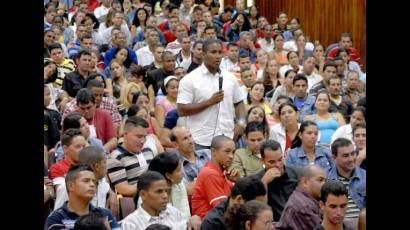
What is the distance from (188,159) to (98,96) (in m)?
1.84

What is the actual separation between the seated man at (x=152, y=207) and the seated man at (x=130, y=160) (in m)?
0.72

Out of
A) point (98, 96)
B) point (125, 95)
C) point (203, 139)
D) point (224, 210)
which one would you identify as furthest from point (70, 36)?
point (224, 210)

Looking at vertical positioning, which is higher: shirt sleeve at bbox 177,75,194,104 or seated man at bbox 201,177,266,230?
shirt sleeve at bbox 177,75,194,104

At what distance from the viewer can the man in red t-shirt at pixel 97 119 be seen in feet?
23.4

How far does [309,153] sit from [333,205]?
6.67 ft

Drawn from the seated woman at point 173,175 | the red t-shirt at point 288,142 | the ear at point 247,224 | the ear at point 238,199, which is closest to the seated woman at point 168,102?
the red t-shirt at point 288,142

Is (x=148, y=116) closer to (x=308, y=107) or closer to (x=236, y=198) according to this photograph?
(x=308, y=107)

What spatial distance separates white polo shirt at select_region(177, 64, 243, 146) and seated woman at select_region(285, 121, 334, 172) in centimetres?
61

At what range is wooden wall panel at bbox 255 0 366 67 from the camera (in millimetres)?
15750

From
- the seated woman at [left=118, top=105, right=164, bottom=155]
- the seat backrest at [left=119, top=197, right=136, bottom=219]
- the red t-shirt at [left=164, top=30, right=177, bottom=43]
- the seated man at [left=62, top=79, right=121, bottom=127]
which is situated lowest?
the seat backrest at [left=119, top=197, right=136, bottom=219]

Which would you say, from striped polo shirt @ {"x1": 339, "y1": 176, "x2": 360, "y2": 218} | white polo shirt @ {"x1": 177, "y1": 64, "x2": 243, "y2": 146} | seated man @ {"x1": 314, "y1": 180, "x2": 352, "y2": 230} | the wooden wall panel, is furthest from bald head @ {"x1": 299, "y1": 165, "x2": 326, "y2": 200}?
the wooden wall panel

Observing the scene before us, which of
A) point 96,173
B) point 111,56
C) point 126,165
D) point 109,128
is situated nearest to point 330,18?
point 111,56

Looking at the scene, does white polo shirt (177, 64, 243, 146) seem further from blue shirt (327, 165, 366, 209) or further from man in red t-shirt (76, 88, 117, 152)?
blue shirt (327, 165, 366, 209)

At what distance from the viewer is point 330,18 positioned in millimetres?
16484
